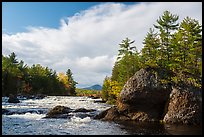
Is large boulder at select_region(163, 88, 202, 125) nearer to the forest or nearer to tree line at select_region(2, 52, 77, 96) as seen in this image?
the forest

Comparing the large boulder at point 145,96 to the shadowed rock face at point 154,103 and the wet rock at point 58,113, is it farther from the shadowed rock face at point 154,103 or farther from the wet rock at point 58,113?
the wet rock at point 58,113

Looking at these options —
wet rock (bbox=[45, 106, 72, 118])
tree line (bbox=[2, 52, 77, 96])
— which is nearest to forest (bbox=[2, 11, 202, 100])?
wet rock (bbox=[45, 106, 72, 118])

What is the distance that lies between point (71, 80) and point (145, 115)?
4218 inches

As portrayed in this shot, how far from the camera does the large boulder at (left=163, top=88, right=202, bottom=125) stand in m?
23.9

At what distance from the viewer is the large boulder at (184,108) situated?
23875 mm

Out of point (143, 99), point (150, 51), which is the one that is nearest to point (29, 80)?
point (150, 51)

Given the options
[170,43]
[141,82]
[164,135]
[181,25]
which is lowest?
[164,135]

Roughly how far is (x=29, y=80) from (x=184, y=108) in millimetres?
81334

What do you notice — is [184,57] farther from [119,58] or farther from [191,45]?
[119,58]

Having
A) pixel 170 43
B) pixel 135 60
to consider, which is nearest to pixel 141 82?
pixel 170 43

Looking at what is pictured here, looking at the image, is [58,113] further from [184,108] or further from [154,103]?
[184,108]

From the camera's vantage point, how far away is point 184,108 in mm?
24344

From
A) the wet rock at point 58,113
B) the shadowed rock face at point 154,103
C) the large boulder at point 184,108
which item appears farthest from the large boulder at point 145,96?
the wet rock at point 58,113

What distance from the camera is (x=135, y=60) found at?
4250cm
